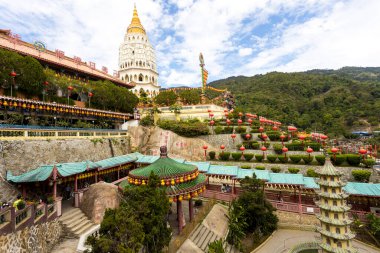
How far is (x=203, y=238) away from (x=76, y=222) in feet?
26.0

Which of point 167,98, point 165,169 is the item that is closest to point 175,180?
point 165,169

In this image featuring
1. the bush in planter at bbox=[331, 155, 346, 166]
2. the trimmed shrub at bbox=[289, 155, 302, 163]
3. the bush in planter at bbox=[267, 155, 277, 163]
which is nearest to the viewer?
the bush in planter at bbox=[331, 155, 346, 166]

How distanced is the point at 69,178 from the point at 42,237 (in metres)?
4.88

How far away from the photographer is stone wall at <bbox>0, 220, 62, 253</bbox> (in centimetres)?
827

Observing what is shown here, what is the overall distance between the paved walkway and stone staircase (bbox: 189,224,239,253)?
81.8 inches

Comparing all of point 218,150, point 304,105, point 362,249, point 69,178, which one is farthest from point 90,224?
point 304,105

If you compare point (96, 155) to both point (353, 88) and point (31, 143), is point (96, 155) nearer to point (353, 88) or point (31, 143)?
point (31, 143)

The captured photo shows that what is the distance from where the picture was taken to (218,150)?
105ft

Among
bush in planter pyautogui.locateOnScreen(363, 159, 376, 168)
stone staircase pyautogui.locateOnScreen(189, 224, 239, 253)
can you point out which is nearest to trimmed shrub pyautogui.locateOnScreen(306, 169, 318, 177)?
bush in planter pyautogui.locateOnScreen(363, 159, 376, 168)

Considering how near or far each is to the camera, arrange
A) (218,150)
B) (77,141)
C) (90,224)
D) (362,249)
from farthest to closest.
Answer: (218,150), (77,141), (362,249), (90,224)

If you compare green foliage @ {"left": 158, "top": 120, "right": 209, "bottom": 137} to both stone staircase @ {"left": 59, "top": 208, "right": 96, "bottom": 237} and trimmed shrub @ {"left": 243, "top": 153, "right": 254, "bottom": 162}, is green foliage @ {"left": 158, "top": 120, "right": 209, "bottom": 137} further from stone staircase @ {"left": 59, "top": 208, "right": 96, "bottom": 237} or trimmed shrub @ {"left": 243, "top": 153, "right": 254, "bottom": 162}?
stone staircase @ {"left": 59, "top": 208, "right": 96, "bottom": 237}

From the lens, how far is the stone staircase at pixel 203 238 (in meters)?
12.8

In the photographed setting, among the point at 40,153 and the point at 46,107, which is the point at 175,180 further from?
the point at 46,107

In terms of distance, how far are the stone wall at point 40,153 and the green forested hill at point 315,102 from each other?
174ft
